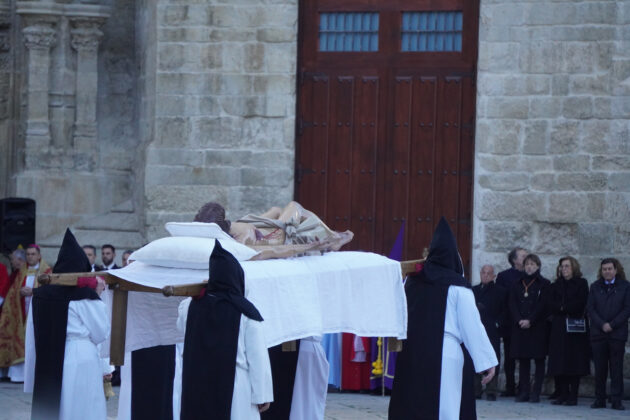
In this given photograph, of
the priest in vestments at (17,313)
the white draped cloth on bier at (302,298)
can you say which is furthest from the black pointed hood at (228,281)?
the priest in vestments at (17,313)

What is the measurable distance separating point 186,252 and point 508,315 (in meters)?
6.51

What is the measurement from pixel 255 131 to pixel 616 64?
410 cm

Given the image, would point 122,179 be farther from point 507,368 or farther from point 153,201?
point 507,368

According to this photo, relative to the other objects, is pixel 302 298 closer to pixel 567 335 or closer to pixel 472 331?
pixel 472 331

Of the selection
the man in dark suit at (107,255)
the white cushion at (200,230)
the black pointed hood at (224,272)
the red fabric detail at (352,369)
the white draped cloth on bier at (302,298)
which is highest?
the white cushion at (200,230)

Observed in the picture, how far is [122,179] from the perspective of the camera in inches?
604

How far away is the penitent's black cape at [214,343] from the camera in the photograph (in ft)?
24.6

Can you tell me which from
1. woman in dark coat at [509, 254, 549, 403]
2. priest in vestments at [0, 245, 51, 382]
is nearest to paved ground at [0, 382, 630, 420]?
Answer: woman in dark coat at [509, 254, 549, 403]

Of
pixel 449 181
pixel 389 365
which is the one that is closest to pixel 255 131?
pixel 449 181

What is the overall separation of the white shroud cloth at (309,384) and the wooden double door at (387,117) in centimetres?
513

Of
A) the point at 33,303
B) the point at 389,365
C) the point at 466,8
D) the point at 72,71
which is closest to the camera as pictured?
the point at 33,303

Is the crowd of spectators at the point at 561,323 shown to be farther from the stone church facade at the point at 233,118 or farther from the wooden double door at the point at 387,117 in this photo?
the wooden double door at the point at 387,117

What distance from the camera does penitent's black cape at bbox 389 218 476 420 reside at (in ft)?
29.6

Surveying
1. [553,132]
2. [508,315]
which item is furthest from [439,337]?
[553,132]
